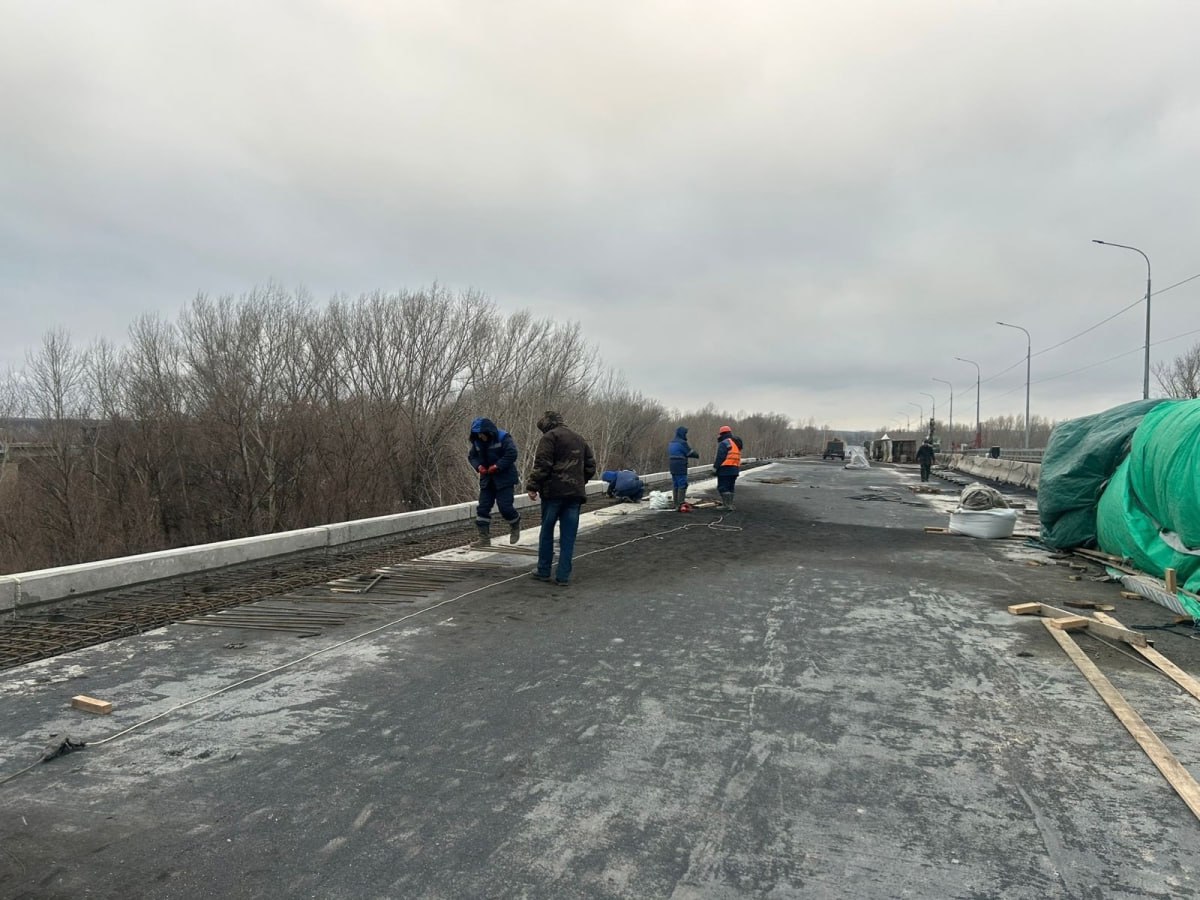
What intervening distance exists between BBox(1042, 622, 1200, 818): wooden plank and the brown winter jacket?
4501 millimetres

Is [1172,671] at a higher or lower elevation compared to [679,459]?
lower

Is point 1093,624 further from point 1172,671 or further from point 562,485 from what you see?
point 562,485

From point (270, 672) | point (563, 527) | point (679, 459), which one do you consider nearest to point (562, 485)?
point (563, 527)

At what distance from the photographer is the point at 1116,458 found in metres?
9.62

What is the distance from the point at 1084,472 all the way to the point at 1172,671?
19.7 ft

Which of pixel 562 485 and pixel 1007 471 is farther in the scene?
pixel 1007 471

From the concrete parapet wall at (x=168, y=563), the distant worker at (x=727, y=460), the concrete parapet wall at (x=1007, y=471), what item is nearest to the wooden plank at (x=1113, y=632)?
the concrete parapet wall at (x=168, y=563)

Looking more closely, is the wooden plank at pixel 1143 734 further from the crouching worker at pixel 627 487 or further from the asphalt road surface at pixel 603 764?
the crouching worker at pixel 627 487

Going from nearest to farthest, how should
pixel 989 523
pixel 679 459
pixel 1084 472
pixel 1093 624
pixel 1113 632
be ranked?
pixel 1113 632
pixel 1093 624
pixel 1084 472
pixel 989 523
pixel 679 459

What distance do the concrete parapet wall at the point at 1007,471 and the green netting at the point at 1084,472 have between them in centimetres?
1123

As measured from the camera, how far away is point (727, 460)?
599 inches

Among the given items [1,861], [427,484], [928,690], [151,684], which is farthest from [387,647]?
[427,484]

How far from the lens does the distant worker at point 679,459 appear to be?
49.7 ft

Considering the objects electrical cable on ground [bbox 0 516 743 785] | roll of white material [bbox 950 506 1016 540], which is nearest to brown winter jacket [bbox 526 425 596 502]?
electrical cable on ground [bbox 0 516 743 785]
